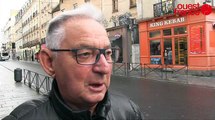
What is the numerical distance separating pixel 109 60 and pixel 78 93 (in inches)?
9.8

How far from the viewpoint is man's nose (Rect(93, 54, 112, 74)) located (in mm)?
1438

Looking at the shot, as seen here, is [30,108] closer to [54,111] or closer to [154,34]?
[54,111]

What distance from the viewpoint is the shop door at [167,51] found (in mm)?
20594

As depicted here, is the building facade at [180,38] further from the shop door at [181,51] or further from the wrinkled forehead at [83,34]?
the wrinkled forehead at [83,34]

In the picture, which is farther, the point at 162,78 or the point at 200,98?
the point at 162,78

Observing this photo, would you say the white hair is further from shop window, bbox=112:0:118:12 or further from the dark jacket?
shop window, bbox=112:0:118:12

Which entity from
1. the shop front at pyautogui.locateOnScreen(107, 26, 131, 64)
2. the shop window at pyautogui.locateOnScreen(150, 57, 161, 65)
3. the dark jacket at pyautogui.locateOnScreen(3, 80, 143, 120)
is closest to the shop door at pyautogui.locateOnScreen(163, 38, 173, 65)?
the shop window at pyautogui.locateOnScreen(150, 57, 161, 65)

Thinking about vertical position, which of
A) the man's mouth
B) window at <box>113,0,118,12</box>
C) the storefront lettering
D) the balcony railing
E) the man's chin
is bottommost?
the man's chin

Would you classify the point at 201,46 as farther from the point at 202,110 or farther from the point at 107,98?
the point at 107,98

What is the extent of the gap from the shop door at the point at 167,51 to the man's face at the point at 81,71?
19.6 meters

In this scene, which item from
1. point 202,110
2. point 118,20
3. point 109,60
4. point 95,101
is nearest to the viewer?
point 95,101

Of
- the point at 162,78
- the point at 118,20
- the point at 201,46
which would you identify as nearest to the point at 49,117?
the point at 162,78

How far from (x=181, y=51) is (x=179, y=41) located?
69 centimetres

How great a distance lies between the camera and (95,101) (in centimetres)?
144
